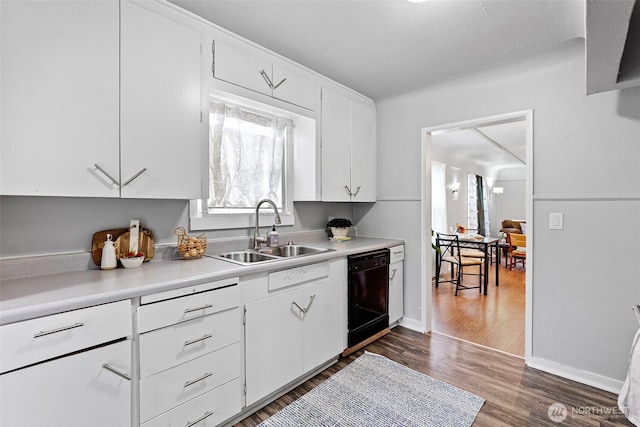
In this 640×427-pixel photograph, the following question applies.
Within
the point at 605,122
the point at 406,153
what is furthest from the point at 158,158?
the point at 605,122

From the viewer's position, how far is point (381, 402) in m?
1.95

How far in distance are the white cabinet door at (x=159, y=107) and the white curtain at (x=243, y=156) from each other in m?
0.45

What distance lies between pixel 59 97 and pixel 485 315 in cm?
410

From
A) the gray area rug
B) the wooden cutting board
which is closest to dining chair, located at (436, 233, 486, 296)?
the gray area rug

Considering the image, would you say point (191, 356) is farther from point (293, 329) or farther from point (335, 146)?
point (335, 146)

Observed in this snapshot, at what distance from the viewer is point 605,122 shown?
2113 mm

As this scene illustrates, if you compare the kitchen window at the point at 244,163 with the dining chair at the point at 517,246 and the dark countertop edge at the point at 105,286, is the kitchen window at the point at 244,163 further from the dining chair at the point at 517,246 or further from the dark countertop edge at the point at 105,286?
the dining chair at the point at 517,246

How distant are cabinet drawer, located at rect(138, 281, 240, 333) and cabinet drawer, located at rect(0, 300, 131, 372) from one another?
0.07 metres

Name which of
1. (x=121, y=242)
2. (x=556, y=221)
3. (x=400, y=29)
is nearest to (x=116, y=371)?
(x=121, y=242)

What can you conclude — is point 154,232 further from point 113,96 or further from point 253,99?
point 253,99

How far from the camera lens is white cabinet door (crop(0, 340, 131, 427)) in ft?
3.43

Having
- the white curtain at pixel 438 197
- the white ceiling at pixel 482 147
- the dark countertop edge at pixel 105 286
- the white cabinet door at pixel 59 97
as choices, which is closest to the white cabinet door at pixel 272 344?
the dark countertop edge at pixel 105 286

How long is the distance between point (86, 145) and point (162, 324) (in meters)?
0.89

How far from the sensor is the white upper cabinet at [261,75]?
1938 mm
